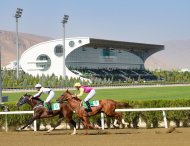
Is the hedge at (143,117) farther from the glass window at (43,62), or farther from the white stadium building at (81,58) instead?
the glass window at (43,62)

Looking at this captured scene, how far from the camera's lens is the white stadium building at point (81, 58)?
92688mm

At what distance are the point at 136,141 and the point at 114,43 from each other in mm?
94613

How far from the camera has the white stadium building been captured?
304 feet

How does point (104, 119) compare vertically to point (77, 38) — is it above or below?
below

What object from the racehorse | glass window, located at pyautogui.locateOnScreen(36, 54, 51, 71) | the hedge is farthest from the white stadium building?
the racehorse

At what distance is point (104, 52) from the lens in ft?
352

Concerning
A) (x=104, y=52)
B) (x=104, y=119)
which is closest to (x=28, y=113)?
(x=104, y=119)

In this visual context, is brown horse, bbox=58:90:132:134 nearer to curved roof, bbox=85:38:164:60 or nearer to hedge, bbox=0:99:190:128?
hedge, bbox=0:99:190:128

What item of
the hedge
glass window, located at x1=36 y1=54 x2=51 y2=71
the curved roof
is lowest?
the hedge

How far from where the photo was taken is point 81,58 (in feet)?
322

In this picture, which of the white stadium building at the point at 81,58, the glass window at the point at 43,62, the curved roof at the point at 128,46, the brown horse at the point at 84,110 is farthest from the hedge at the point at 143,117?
the glass window at the point at 43,62

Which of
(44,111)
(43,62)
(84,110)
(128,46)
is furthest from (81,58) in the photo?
(84,110)

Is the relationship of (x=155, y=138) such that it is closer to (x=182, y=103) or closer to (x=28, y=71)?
(x=182, y=103)

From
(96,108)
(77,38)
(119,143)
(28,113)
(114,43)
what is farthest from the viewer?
(114,43)
